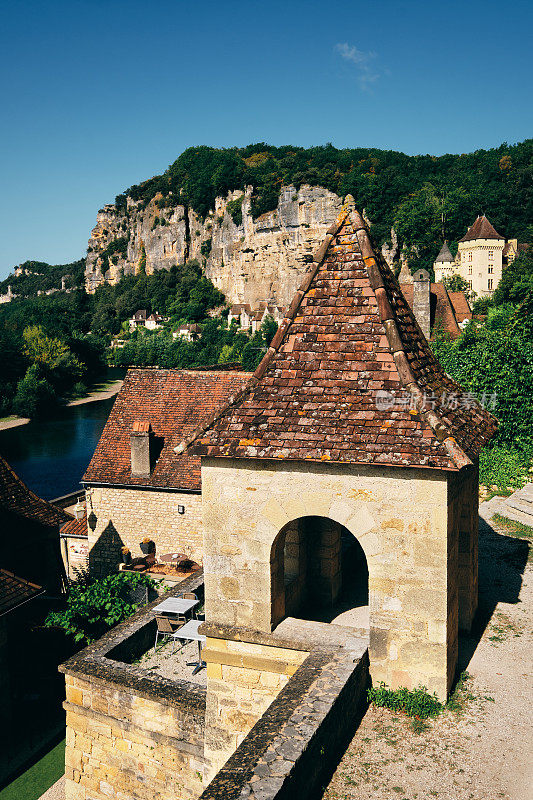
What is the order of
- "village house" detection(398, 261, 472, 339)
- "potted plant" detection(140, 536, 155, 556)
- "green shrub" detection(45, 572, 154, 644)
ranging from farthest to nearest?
1. "village house" detection(398, 261, 472, 339)
2. "potted plant" detection(140, 536, 155, 556)
3. "green shrub" detection(45, 572, 154, 644)

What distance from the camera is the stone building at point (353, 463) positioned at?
5.51 metres

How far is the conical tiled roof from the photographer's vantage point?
5516mm

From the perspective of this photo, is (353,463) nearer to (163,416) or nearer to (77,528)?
(163,416)

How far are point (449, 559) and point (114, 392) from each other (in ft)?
231

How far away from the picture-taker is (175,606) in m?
9.79

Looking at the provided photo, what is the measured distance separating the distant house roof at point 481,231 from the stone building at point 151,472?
58.3 meters

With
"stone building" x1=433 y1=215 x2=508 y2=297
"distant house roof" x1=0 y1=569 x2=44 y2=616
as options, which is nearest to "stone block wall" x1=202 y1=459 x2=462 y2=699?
"distant house roof" x1=0 y1=569 x2=44 y2=616

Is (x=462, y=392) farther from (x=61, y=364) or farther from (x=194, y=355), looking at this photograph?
(x=194, y=355)

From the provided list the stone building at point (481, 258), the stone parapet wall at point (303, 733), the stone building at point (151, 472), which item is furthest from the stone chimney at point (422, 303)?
the stone building at point (481, 258)

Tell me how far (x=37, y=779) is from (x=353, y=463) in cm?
921

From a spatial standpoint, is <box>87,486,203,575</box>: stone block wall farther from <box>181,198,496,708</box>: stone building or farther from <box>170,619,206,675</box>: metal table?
<box>181,198,496,708</box>: stone building

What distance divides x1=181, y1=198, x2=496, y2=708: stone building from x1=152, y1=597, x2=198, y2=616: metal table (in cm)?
325

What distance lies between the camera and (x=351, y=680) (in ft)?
18.0

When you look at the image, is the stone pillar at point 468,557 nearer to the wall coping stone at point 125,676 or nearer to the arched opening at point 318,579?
the arched opening at point 318,579
